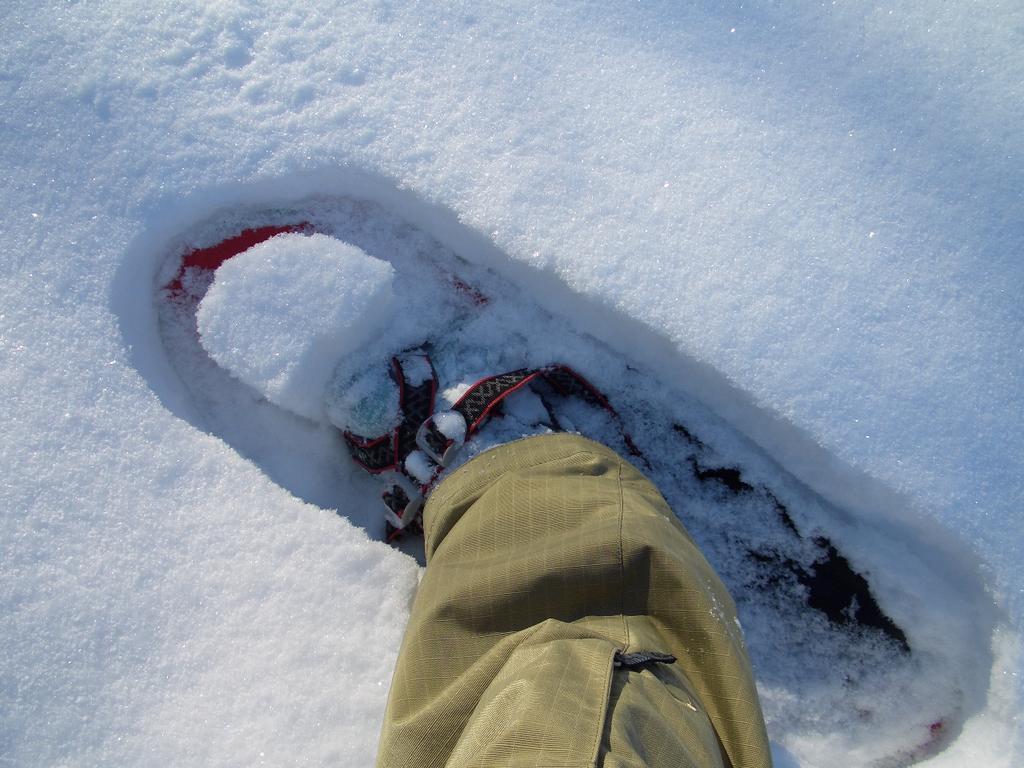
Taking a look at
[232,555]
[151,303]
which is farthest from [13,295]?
[232,555]

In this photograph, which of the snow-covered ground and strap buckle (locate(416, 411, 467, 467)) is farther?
strap buckle (locate(416, 411, 467, 467))

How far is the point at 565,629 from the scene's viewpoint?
954 millimetres

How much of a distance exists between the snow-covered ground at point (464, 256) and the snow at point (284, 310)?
15 centimetres

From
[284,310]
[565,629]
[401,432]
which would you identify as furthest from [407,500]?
[565,629]

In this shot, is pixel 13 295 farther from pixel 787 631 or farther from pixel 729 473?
pixel 787 631

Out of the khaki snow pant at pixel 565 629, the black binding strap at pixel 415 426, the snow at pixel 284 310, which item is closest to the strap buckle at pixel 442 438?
the black binding strap at pixel 415 426

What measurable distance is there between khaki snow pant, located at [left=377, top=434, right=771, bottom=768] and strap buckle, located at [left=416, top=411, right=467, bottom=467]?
0.36 ft

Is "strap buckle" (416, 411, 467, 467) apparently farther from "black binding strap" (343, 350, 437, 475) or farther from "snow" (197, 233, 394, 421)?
"snow" (197, 233, 394, 421)

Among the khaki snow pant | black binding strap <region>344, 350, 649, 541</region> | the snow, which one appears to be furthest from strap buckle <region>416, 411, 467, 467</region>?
the snow

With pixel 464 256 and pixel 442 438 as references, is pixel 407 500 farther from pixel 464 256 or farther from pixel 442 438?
pixel 464 256

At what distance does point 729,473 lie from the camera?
1.49m

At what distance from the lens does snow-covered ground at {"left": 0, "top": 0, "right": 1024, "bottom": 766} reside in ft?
4.15

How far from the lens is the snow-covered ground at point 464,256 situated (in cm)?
126

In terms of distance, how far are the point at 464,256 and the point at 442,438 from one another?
1.29ft
